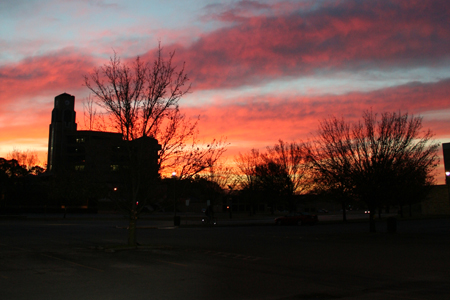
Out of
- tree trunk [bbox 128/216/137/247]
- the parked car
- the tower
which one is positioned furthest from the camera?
the tower

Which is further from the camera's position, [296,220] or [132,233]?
[296,220]

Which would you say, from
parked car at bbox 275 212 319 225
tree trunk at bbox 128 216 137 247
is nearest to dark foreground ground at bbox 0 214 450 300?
Result: tree trunk at bbox 128 216 137 247

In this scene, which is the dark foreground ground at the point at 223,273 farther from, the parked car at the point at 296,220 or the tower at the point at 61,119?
the tower at the point at 61,119

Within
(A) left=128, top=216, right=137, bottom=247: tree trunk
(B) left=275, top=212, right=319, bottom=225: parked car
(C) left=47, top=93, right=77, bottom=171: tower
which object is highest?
(C) left=47, top=93, right=77, bottom=171: tower

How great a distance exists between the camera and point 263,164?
203ft

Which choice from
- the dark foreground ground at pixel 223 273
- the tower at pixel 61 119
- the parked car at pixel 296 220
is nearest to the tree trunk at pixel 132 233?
the dark foreground ground at pixel 223 273

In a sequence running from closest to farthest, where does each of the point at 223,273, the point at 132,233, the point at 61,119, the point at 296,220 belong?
the point at 223,273
the point at 132,233
the point at 296,220
the point at 61,119

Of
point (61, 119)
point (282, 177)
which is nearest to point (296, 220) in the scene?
point (282, 177)

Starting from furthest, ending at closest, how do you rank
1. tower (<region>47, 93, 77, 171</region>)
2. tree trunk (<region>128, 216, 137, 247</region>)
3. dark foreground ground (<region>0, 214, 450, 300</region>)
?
tower (<region>47, 93, 77, 171</region>) → tree trunk (<region>128, 216, 137, 247</region>) → dark foreground ground (<region>0, 214, 450, 300</region>)

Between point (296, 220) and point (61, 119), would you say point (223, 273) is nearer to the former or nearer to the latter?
point (296, 220)

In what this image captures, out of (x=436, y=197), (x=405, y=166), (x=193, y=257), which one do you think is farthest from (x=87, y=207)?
(x=193, y=257)

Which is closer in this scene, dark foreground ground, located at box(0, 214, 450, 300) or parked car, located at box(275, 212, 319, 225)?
dark foreground ground, located at box(0, 214, 450, 300)

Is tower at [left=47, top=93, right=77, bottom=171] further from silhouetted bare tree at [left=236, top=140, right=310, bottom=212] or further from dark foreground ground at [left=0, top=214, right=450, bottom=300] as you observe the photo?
dark foreground ground at [left=0, top=214, right=450, bottom=300]

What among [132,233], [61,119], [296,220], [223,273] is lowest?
[296,220]
